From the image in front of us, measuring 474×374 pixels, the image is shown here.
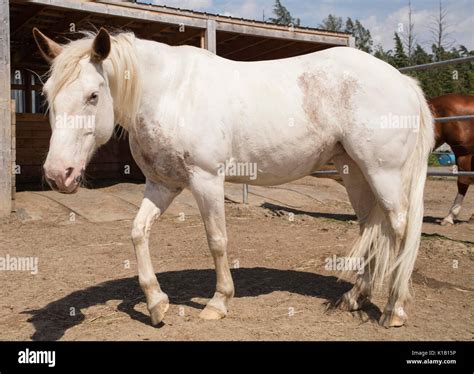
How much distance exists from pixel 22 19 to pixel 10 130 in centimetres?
333

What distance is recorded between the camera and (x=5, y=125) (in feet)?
25.2

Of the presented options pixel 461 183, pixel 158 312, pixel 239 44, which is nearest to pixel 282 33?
pixel 239 44

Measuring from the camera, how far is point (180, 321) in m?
3.38

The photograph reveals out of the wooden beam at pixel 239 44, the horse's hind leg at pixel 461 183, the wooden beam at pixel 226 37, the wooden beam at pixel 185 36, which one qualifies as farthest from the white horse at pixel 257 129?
the wooden beam at pixel 239 44

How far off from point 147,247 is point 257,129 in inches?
46.1

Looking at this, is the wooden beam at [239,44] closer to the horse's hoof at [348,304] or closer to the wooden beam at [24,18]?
the wooden beam at [24,18]

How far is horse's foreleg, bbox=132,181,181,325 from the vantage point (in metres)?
3.32

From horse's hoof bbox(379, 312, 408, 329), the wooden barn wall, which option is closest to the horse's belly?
horse's hoof bbox(379, 312, 408, 329)

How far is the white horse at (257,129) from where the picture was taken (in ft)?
10.7

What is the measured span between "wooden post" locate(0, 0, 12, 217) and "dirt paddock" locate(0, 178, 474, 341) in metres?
0.33

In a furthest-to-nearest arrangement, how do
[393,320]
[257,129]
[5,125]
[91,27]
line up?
[91,27], [5,125], [257,129], [393,320]

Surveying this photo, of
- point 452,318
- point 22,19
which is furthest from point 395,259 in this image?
point 22,19

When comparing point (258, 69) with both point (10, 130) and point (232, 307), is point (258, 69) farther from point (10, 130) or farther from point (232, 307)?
point (10, 130)

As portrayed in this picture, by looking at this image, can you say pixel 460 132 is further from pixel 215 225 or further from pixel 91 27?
pixel 91 27
